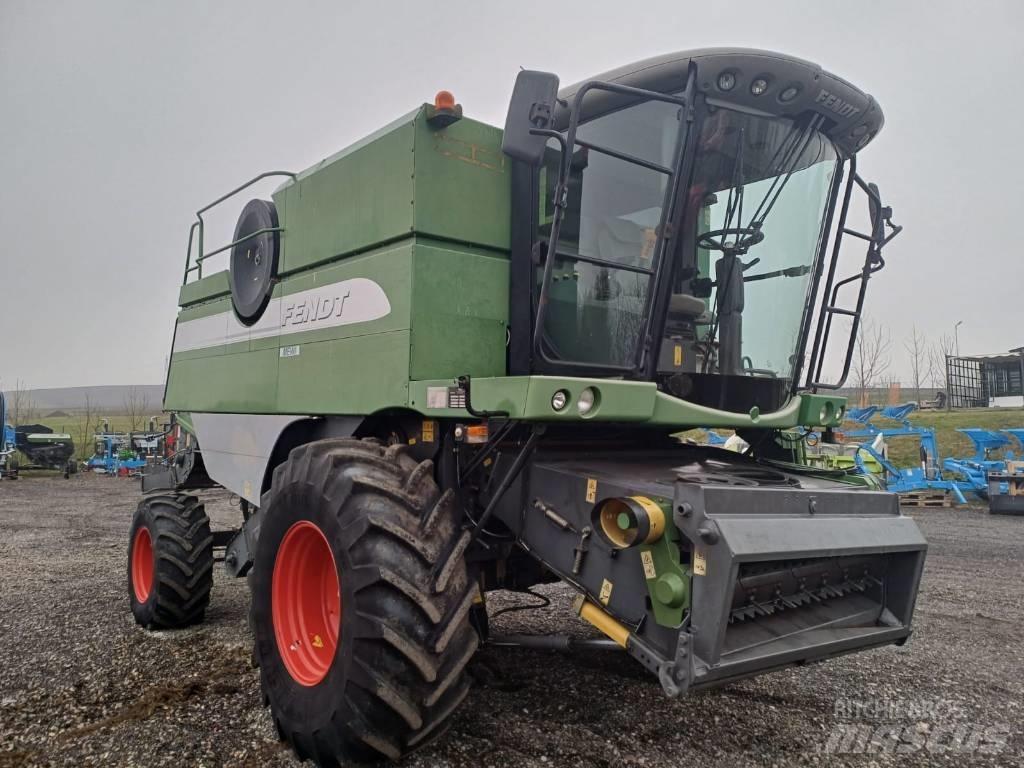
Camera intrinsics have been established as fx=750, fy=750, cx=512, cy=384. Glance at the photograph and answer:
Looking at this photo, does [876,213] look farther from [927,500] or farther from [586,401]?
[927,500]

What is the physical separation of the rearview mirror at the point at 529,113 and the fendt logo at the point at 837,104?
1.47m

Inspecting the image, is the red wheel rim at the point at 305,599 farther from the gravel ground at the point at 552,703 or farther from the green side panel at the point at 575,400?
the green side panel at the point at 575,400

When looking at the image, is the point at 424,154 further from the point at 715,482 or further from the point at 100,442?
the point at 100,442

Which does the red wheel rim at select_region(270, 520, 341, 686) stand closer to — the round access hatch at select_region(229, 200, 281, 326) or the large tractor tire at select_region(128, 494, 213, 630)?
the round access hatch at select_region(229, 200, 281, 326)

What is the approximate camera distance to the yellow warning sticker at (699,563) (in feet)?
8.73

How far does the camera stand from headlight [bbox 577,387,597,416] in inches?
116

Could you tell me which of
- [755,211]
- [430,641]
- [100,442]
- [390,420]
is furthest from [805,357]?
[100,442]

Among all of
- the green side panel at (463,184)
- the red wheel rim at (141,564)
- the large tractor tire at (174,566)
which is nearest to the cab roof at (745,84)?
the green side panel at (463,184)

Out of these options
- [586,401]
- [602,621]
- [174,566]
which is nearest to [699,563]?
[602,621]

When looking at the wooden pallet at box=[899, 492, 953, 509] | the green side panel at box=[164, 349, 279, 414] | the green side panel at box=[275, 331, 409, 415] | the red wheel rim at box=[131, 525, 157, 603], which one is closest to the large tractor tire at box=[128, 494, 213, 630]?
the red wheel rim at box=[131, 525, 157, 603]

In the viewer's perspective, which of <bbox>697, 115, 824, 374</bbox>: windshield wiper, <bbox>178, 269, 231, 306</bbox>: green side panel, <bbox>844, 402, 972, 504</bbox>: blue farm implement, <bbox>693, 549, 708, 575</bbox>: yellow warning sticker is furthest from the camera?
<bbox>844, 402, 972, 504</bbox>: blue farm implement

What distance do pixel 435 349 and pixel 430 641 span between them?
4.53 feet

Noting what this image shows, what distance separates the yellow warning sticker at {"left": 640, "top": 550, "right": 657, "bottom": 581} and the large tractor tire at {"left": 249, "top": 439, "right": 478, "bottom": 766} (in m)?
0.71

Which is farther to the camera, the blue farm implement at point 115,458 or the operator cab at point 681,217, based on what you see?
the blue farm implement at point 115,458
